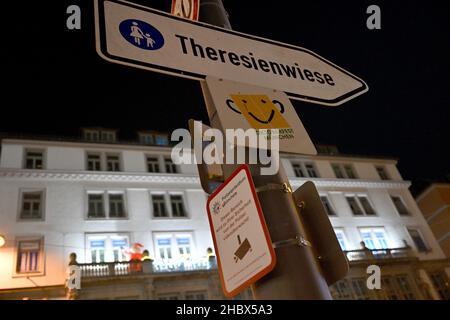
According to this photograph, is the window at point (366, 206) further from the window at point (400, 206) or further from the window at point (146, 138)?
the window at point (146, 138)

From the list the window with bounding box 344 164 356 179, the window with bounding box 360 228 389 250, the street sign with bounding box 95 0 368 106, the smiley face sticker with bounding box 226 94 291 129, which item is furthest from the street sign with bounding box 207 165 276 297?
the window with bounding box 344 164 356 179

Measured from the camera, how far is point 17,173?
25.2 m

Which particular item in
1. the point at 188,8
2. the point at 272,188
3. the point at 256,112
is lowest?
the point at 272,188

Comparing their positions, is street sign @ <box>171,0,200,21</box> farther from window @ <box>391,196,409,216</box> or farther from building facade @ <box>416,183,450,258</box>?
building facade @ <box>416,183,450,258</box>

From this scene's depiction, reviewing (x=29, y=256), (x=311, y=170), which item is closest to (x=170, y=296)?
(x=29, y=256)

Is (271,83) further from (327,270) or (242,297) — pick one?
(242,297)

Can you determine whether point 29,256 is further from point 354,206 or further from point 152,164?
point 354,206

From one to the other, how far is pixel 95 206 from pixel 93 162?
374 centimetres

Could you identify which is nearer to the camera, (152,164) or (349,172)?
(152,164)

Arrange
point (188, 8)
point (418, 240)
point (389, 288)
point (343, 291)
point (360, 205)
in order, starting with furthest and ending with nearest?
point (360, 205) < point (418, 240) < point (389, 288) < point (343, 291) < point (188, 8)

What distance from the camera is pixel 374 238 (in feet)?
110

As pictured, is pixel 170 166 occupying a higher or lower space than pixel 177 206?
higher

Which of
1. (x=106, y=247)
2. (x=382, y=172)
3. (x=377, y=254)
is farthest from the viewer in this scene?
(x=382, y=172)

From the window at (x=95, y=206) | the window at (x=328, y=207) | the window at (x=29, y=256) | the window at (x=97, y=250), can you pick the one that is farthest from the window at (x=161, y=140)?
the window at (x=328, y=207)
